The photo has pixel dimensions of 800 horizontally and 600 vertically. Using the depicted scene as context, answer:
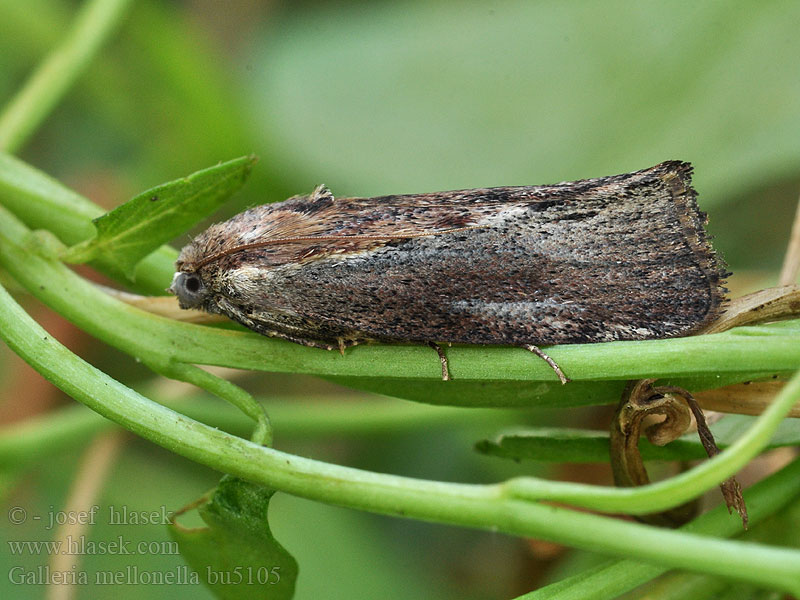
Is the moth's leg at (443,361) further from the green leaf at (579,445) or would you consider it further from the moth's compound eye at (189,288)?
the moth's compound eye at (189,288)

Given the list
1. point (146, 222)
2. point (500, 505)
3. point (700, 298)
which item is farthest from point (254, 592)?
point (700, 298)

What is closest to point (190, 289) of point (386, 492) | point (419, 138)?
point (386, 492)

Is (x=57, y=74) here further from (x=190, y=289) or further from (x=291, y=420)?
(x=291, y=420)

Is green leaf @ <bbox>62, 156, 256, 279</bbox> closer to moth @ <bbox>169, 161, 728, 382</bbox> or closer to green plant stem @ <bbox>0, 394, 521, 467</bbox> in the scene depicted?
moth @ <bbox>169, 161, 728, 382</bbox>

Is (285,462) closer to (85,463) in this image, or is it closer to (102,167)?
(85,463)

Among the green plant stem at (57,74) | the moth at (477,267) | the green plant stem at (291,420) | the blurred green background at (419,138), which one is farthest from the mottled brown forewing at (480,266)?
the blurred green background at (419,138)

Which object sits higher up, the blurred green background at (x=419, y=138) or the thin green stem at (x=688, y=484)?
the blurred green background at (x=419, y=138)

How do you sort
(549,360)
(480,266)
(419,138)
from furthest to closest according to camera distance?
(419,138) < (480,266) < (549,360)
